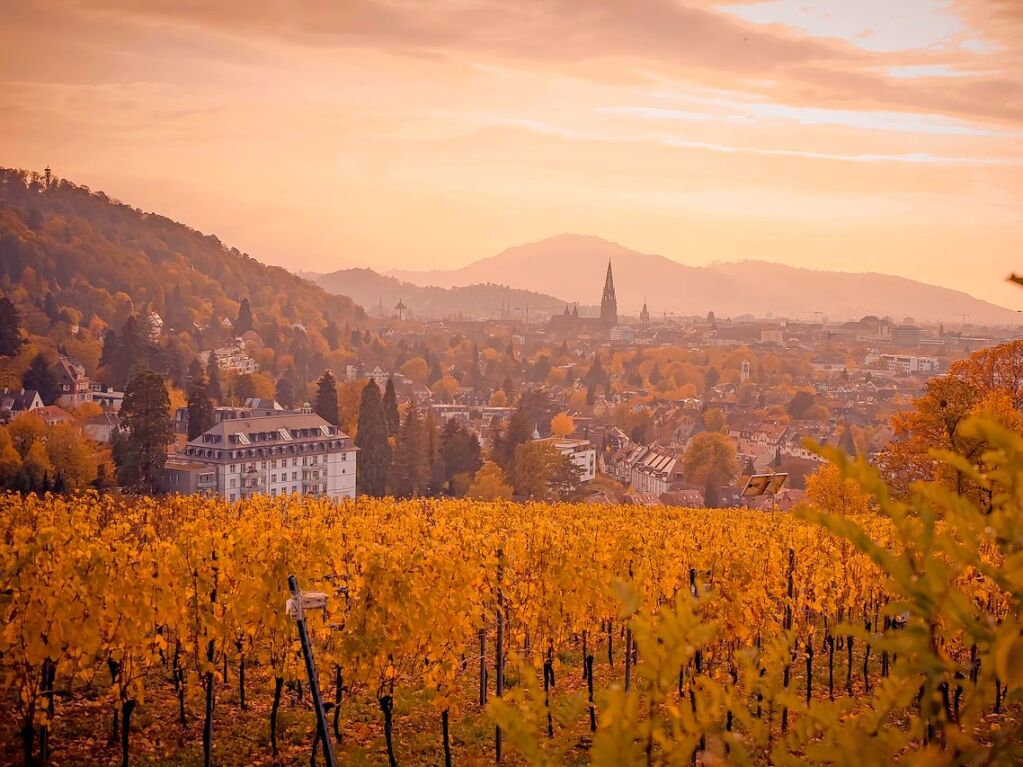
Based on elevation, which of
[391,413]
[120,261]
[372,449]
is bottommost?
[372,449]

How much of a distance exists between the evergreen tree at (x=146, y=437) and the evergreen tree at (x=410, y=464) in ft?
49.2

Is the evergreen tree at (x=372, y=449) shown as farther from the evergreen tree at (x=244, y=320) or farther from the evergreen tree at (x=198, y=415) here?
the evergreen tree at (x=244, y=320)

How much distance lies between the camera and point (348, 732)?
13578 millimetres

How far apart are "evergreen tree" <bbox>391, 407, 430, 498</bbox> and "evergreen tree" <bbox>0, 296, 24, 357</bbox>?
3867 cm

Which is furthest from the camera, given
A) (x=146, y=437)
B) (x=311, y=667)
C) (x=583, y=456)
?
(x=583, y=456)

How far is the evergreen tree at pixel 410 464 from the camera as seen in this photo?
5909cm

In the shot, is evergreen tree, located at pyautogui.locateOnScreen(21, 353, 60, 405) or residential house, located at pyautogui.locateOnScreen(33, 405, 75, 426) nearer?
residential house, located at pyautogui.locateOnScreen(33, 405, 75, 426)

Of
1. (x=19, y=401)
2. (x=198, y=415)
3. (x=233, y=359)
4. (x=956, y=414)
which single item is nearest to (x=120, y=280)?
(x=233, y=359)

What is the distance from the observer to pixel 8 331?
257ft

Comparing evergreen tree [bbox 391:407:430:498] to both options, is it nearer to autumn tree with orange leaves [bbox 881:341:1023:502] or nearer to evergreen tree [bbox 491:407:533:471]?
evergreen tree [bbox 491:407:533:471]

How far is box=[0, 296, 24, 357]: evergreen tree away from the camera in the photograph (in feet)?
254

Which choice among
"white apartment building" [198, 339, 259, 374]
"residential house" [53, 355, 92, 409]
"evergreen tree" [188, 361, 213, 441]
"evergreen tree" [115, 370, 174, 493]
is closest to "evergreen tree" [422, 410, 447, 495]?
"evergreen tree" [188, 361, 213, 441]

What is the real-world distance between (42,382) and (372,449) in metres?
32.2

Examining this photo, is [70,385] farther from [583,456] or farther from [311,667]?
[311,667]
